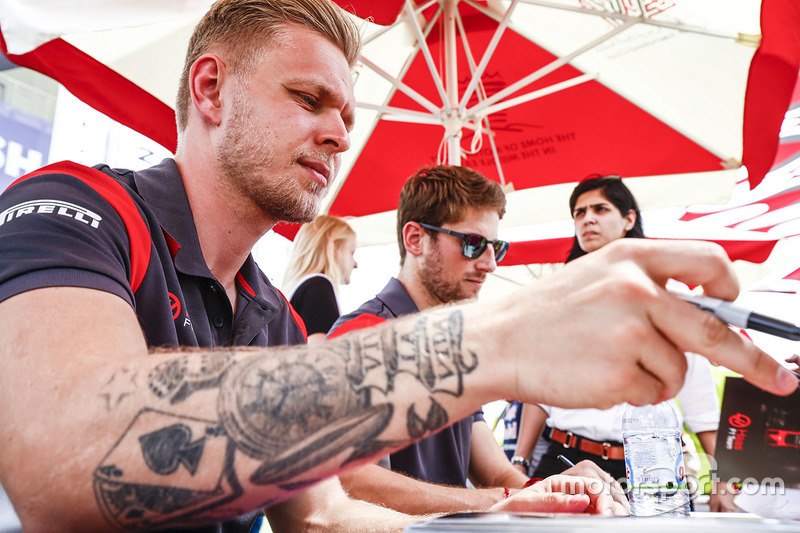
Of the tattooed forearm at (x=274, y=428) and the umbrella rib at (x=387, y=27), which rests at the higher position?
the umbrella rib at (x=387, y=27)

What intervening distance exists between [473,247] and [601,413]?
94 centimetres

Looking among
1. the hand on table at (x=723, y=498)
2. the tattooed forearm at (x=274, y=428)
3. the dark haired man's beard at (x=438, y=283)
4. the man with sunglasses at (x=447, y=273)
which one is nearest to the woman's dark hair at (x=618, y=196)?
the man with sunglasses at (x=447, y=273)

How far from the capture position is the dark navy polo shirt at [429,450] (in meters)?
2.34

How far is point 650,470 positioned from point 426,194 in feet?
5.49

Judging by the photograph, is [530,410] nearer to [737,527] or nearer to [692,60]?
[692,60]

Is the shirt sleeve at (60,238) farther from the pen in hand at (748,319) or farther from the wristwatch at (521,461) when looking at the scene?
the wristwatch at (521,461)

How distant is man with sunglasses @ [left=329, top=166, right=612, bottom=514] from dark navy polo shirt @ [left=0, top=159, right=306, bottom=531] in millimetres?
875

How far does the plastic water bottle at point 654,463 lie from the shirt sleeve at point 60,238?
1273 mm

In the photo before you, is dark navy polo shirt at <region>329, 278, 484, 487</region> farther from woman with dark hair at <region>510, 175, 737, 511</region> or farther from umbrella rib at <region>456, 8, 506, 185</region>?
umbrella rib at <region>456, 8, 506, 185</region>

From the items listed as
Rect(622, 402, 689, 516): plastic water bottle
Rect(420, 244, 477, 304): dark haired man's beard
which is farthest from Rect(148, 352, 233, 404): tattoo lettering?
Rect(420, 244, 477, 304): dark haired man's beard

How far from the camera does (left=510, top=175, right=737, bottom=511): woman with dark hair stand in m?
2.85

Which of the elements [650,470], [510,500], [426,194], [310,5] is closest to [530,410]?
[426,194]

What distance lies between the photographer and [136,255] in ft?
3.78

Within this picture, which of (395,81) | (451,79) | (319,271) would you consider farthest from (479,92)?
(319,271)
